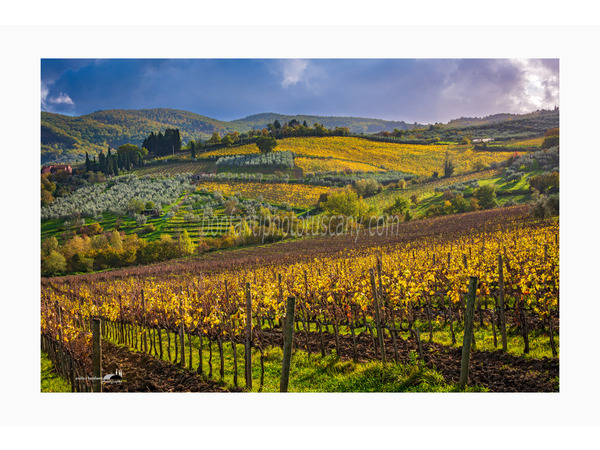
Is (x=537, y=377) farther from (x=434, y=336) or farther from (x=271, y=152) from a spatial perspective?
(x=271, y=152)

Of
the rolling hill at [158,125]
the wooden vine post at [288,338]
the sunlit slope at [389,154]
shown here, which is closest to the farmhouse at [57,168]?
the rolling hill at [158,125]

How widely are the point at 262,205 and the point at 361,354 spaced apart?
653 cm

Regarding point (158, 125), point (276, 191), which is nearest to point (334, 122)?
point (276, 191)

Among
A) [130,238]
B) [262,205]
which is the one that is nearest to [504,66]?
[262,205]

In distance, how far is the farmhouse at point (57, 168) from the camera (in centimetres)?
675

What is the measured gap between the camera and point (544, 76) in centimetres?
652

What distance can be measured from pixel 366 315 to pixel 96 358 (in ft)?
16.6

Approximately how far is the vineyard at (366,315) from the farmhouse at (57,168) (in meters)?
2.24

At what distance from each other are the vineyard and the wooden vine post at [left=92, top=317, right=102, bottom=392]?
1.46ft

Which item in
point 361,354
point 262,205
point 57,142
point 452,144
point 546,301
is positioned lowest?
point 361,354

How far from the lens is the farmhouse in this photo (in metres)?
6.75

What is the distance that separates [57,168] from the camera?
7219 mm

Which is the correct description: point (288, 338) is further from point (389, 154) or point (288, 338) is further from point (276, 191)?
point (389, 154)

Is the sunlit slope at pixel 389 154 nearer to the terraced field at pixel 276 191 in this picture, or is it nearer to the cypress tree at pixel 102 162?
the terraced field at pixel 276 191
